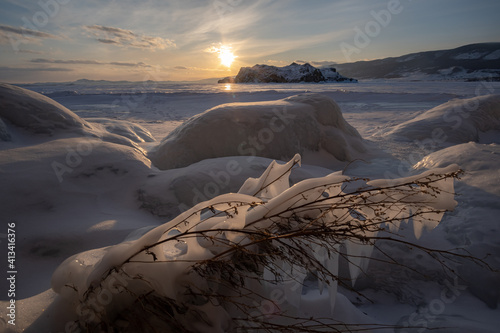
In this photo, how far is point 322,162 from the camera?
18.1 ft

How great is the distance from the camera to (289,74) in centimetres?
6069

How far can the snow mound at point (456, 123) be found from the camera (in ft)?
23.2

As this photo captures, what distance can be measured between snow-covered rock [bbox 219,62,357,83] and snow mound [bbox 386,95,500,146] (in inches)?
1975

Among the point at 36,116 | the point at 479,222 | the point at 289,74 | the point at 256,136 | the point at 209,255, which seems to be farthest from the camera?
the point at 289,74

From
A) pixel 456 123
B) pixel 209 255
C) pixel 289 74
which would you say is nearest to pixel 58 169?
pixel 209 255

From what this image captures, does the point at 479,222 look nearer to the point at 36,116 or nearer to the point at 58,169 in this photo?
the point at 58,169

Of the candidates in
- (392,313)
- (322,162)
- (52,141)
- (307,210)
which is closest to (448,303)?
(392,313)

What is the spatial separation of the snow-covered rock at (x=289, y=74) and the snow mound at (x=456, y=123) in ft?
165

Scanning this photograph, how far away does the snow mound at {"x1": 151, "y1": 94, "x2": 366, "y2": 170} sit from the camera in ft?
16.1

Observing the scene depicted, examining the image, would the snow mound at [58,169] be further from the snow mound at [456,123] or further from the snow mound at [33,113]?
the snow mound at [456,123]

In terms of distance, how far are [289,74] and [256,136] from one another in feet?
196

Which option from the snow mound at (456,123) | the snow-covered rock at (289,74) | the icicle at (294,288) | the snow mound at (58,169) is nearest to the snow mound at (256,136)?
the snow mound at (58,169)

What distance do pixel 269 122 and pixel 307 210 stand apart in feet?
13.5

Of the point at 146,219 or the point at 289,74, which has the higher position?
the point at 289,74
